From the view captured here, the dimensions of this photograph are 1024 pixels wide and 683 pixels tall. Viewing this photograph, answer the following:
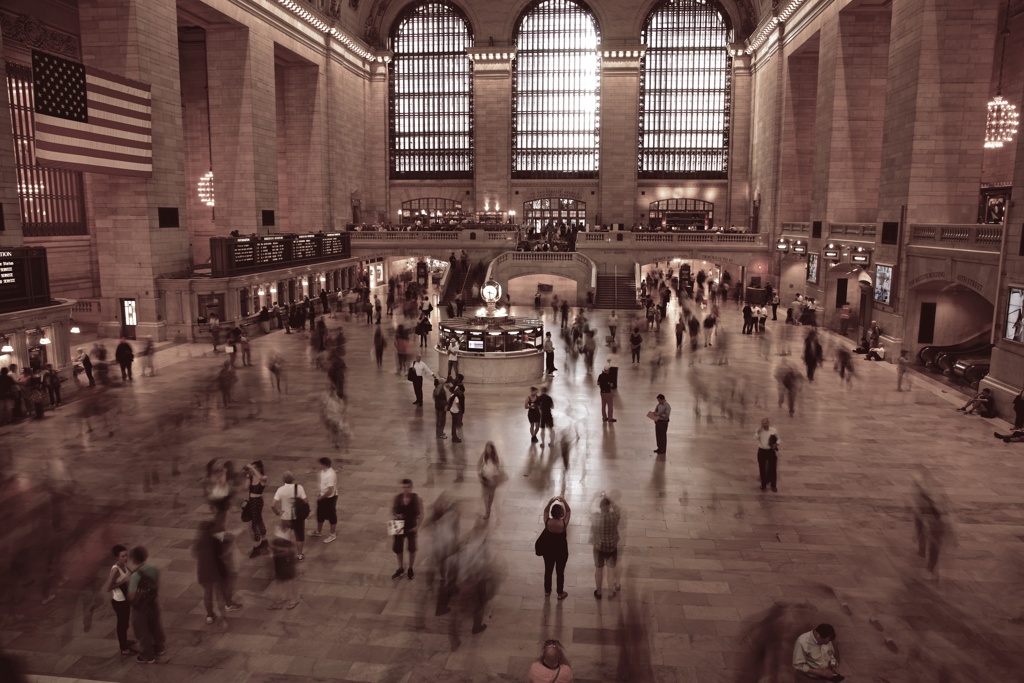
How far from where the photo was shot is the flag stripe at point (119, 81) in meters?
22.0

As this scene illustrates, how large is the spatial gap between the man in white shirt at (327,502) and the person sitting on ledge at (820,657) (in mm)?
6010

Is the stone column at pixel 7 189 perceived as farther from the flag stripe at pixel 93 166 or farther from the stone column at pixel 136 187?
the stone column at pixel 136 187

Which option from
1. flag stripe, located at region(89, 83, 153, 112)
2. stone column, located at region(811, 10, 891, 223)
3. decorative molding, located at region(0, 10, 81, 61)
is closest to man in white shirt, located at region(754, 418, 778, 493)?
flag stripe, located at region(89, 83, 153, 112)

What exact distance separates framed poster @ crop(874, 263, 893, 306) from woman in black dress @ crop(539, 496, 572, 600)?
19728 mm

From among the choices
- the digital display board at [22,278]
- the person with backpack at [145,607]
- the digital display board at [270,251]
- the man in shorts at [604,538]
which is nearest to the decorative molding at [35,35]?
the digital display board at [270,251]

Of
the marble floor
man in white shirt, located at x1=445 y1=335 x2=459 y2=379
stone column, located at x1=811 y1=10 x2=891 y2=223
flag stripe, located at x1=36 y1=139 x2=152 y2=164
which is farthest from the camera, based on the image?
stone column, located at x1=811 y1=10 x2=891 y2=223

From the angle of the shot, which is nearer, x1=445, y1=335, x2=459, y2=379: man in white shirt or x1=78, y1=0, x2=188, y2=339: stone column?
x1=445, y1=335, x2=459, y2=379: man in white shirt

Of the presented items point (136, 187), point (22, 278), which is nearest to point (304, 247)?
point (136, 187)

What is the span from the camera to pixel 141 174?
25078mm

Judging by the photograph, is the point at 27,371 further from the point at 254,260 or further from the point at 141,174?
the point at 254,260

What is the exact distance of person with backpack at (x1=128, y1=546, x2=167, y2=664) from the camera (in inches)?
279

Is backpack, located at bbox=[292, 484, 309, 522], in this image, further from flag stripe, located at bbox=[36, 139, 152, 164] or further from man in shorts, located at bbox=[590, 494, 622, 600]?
flag stripe, located at bbox=[36, 139, 152, 164]

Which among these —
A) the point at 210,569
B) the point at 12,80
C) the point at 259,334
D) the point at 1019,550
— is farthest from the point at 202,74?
the point at 1019,550

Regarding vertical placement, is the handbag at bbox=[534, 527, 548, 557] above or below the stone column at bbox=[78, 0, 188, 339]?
below
